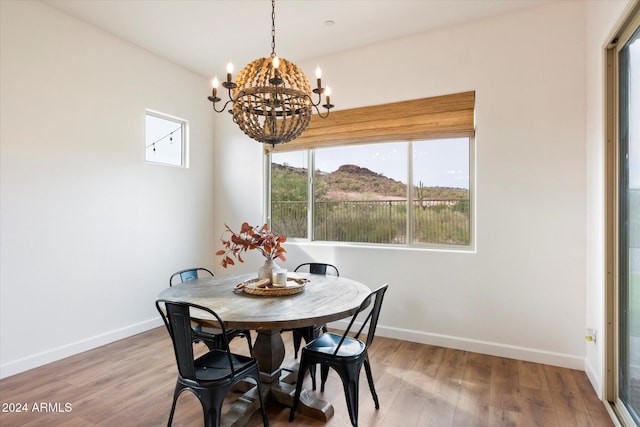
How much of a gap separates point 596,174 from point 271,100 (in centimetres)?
238

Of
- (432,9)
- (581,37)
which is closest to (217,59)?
(432,9)

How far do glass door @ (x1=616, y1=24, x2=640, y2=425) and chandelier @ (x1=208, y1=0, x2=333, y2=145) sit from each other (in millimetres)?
1782

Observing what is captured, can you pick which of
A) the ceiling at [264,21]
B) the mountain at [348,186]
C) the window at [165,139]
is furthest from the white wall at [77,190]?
A: the mountain at [348,186]

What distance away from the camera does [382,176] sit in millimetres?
3832

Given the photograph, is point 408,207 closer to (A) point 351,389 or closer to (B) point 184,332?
(A) point 351,389

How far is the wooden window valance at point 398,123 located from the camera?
10.9 ft

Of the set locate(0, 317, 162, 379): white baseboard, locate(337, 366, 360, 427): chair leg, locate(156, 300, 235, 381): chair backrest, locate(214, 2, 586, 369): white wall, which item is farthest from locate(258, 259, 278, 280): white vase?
locate(0, 317, 162, 379): white baseboard

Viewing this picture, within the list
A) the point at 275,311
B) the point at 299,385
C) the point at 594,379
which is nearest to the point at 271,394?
the point at 299,385

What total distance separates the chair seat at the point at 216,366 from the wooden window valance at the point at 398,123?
2.56m

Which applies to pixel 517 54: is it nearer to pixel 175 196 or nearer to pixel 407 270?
pixel 407 270

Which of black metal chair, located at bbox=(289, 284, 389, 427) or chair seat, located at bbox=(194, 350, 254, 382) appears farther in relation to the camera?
black metal chair, located at bbox=(289, 284, 389, 427)

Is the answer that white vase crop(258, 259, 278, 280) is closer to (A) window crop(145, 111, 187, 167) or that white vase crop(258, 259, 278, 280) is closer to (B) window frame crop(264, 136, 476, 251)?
(B) window frame crop(264, 136, 476, 251)

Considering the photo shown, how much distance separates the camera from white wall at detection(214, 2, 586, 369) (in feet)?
9.55

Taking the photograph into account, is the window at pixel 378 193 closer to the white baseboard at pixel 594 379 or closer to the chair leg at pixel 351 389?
the white baseboard at pixel 594 379
